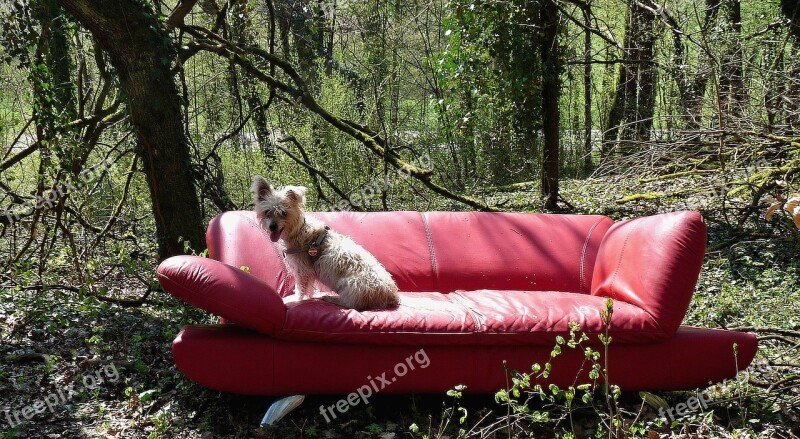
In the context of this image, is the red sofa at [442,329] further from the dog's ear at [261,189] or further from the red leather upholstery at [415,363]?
the dog's ear at [261,189]

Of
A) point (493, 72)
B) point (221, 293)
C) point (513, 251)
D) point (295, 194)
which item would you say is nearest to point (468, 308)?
point (513, 251)

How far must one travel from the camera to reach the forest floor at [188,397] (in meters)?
3.32

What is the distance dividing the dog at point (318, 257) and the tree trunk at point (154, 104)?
1.13m

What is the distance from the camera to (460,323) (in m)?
3.46

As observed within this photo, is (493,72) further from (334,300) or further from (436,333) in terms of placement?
(436,333)

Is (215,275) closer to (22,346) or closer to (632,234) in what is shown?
(22,346)

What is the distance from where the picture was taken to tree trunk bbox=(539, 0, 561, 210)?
281 inches

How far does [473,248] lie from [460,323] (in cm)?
123

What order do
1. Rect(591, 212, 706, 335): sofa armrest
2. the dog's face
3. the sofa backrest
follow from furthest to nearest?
the sofa backrest < the dog's face < Rect(591, 212, 706, 335): sofa armrest

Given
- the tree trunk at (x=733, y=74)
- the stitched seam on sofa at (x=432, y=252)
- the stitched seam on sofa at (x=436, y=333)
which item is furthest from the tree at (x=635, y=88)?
the stitched seam on sofa at (x=436, y=333)

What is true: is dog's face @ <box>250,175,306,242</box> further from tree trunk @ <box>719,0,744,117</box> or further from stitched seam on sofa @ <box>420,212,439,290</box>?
tree trunk @ <box>719,0,744,117</box>

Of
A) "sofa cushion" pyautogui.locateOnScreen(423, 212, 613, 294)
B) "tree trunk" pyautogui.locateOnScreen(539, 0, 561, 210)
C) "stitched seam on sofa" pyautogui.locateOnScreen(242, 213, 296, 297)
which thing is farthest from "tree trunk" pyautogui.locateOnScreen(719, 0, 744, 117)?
"stitched seam on sofa" pyautogui.locateOnScreen(242, 213, 296, 297)

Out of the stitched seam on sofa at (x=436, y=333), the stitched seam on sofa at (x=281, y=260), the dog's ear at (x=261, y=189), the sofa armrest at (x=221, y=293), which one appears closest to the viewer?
the sofa armrest at (x=221, y=293)

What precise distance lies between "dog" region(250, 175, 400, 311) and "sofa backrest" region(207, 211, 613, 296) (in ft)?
1.30
